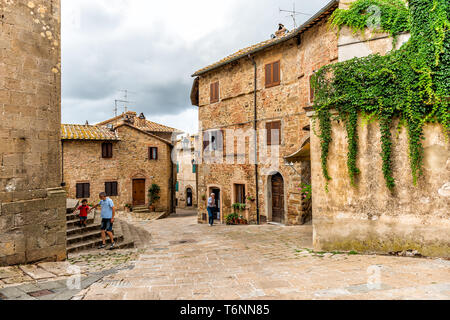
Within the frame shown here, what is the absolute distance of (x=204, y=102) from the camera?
17.8 meters

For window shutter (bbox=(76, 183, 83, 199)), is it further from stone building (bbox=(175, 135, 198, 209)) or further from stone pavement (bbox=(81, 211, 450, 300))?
stone building (bbox=(175, 135, 198, 209))

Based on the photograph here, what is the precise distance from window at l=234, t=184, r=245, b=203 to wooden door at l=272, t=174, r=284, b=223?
6.65 feet

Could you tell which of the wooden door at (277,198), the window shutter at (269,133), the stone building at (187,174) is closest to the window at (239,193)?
the wooden door at (277,198)

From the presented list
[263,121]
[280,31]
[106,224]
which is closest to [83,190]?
[263,121]

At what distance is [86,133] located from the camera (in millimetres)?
21219

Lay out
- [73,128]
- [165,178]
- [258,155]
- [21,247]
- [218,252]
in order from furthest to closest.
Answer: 1. [165,178]
2. [73,128]
3. [258,155]
4. [218,252]
5. [21,247]

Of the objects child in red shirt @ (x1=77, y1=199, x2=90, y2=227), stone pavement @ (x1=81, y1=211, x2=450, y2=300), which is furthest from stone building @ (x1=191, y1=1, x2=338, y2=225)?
child in red shirt @ (x1=77, y1=199, x2=90, y2=227)

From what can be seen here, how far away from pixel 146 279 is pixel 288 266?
262 centimetres

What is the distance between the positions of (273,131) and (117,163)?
13494 millimetres

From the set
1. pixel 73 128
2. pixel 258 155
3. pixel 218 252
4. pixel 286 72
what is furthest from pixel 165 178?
pixel 218 252

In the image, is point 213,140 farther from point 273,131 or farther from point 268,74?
point 268,74

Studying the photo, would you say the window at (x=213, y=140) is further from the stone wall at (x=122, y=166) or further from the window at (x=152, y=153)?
the stone wall at (x=122, y=166)

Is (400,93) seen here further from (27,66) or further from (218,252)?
(27,66)

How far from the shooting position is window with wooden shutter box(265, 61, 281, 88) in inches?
539
